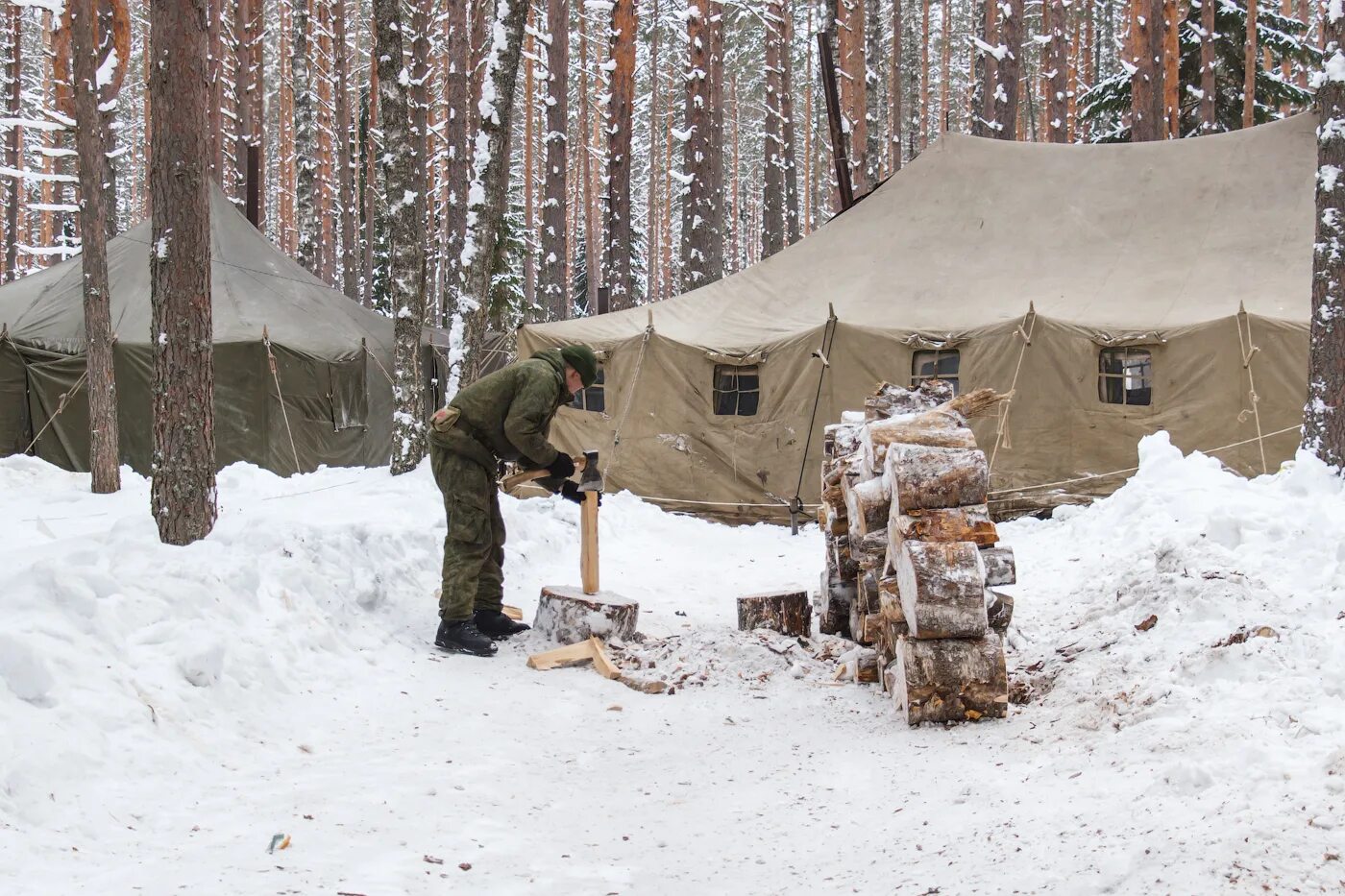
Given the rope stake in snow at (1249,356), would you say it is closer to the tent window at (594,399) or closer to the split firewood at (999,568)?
the split firewood at (999,568)

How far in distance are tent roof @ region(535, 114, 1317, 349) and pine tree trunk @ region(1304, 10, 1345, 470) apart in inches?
145

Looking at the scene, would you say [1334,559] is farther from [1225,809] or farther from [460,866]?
[460,866]

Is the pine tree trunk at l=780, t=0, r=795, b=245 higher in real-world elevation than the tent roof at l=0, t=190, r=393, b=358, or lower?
higher

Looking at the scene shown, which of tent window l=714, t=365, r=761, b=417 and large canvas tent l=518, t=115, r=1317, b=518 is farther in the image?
tent window l=714, t=365, r=761, b=417

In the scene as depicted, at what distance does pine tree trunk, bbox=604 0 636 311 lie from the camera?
14.5 metres

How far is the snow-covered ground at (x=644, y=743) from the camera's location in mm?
2277

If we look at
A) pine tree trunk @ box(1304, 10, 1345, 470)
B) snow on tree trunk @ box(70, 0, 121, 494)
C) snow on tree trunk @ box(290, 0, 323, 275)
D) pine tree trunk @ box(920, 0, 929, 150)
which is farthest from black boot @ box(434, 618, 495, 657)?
pine tree trunk @ box(920, 0, 929, 150)

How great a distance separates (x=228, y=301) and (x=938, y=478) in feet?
34.6

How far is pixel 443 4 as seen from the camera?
23.4 m

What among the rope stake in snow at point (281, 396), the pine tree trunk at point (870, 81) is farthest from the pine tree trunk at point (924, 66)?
the rope stake in snow at point (281, 396)

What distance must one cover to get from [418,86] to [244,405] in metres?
4.91

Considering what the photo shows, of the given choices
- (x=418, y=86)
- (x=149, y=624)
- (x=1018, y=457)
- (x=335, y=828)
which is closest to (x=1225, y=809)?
(x=335, y=828)

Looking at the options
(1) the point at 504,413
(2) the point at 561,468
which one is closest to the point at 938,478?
(2) the point at 561,468

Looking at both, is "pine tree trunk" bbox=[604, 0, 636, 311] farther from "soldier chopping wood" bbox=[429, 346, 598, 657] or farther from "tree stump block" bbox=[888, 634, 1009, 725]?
"tree stump block" bbox=[888, 634, 1009, 725]
